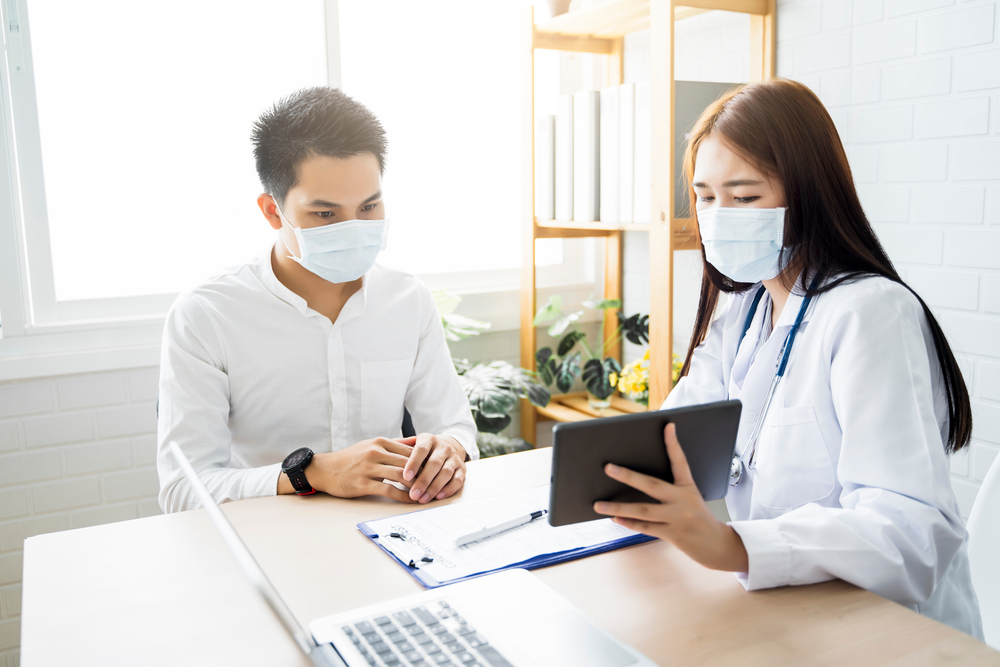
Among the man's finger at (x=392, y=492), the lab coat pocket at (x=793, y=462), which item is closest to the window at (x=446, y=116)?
the man's finger at (x=392, y=492)

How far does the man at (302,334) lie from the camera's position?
1.44 meters

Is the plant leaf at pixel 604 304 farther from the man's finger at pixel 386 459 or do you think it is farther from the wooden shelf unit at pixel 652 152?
the man's finger at pixel 386 459

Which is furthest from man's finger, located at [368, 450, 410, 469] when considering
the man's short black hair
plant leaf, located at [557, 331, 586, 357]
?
plant leaf, located at [557, 331, 586, 357]

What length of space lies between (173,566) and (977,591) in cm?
122

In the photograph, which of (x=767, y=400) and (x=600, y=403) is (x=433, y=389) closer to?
(x=767, y=400)

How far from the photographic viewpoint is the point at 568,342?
2773mm

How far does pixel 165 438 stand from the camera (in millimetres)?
1407

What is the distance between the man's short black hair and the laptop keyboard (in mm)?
969

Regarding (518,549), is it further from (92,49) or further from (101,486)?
(92,49)

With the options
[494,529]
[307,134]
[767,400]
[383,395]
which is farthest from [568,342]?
[494,529]

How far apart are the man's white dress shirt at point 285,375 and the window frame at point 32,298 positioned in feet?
2.30

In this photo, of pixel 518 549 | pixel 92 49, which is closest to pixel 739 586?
pixel 518 549

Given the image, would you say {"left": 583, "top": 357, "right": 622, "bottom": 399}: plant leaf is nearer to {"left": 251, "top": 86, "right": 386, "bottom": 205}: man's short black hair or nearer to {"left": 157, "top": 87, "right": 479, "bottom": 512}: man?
{"left": 157, "top": 87, "right": 479, "bottom": 512}: man

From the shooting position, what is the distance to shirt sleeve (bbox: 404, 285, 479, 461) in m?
1.69
